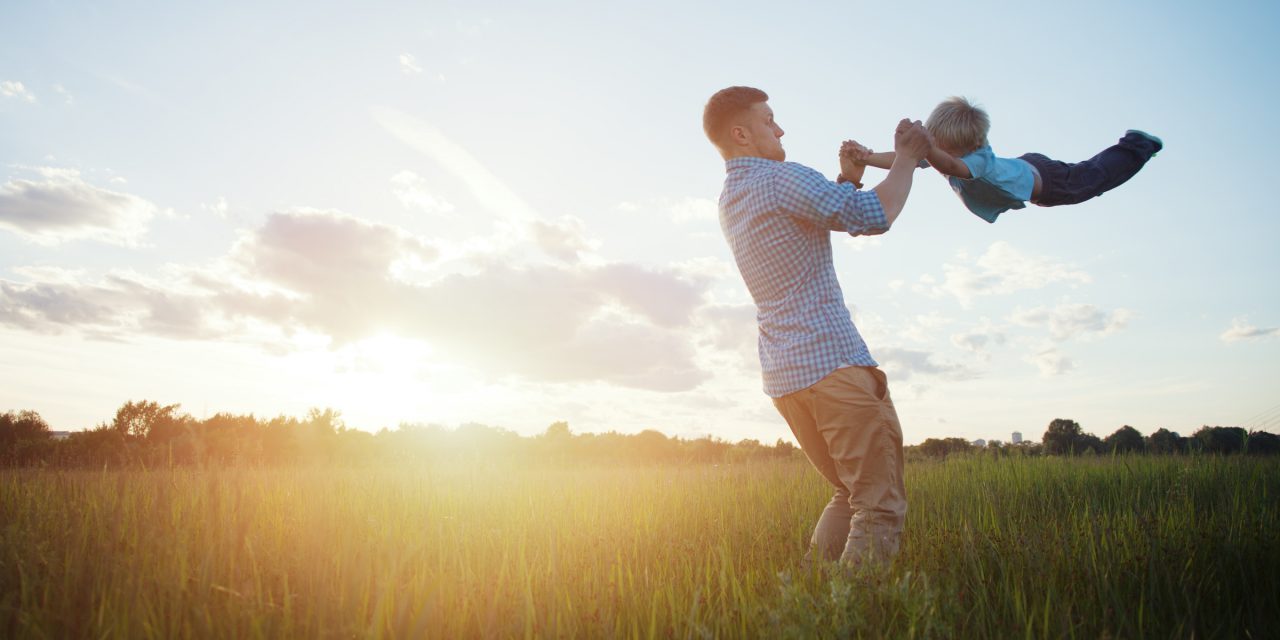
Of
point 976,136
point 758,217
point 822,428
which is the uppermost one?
point 976,136

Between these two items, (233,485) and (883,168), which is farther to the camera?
(233,485)

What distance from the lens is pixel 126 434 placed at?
13.9 m

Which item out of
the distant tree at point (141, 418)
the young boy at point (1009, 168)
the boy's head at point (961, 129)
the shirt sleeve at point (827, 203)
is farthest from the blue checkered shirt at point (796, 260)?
the distant tree at point (141, 418)

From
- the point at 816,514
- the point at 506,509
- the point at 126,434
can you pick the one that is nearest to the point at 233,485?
the point at 506,509

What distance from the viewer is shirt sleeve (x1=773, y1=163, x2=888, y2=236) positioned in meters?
3.29

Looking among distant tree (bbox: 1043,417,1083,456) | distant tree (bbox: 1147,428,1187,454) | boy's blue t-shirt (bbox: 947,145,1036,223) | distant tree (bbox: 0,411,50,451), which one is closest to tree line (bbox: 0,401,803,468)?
distant tree (bbox: 0,411,50,451)

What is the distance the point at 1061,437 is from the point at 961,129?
9.80 metres

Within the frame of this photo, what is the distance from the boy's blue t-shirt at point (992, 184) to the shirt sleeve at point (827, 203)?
0.96 metres

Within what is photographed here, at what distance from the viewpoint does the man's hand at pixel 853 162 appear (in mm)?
3883

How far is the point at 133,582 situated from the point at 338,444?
1373cm

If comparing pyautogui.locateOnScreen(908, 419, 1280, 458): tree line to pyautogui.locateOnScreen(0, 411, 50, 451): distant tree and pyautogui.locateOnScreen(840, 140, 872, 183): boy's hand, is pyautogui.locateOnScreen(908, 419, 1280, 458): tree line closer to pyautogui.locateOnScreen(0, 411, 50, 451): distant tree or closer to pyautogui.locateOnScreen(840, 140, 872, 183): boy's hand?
pyautogui.locateOnScreen(840, 140, 872, 183): boy's hand

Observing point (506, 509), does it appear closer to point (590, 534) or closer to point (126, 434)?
point (590, 534)

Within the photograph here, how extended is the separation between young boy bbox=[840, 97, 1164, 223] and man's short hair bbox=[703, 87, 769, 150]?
612mm

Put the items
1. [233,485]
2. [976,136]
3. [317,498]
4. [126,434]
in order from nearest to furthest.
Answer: [976,136], [233,485], [317,498], [126,434]
